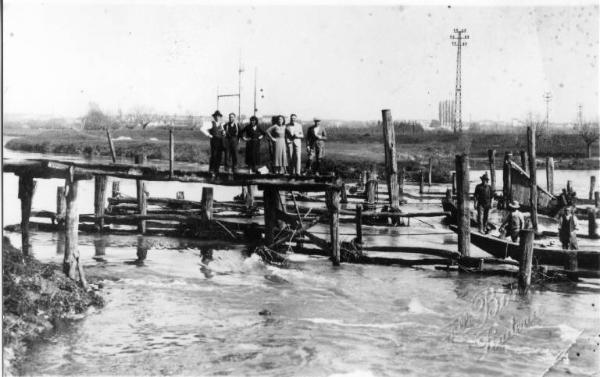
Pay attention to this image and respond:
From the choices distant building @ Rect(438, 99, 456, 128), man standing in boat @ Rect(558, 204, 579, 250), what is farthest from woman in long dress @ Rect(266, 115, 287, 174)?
distant building @ Rect(438, 99, 456, 128)

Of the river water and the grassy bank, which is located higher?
the grassy bank

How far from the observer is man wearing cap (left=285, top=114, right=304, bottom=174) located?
17.2m

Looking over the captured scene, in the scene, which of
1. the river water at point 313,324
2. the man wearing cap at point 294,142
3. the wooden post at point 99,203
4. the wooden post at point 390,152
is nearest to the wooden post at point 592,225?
the wooden post at point 390,152

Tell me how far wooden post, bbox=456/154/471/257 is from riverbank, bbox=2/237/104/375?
8.92m

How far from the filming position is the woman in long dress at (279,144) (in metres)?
17.1

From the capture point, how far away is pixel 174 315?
1344 cm

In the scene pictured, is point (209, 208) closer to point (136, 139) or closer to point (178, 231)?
point (178, 231)

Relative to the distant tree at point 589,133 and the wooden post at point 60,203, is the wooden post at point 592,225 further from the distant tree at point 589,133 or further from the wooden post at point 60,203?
the distant tree at point 589,133

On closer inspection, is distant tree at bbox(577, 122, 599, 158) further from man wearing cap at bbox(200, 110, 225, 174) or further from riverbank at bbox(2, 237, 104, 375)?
riverbank at bbox(2, 237, 104, 375)

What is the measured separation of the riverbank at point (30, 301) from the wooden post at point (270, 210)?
6262mm

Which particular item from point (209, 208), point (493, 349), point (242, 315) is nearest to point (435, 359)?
point (493, 349)

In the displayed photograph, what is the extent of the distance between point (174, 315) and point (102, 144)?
48.0 meters

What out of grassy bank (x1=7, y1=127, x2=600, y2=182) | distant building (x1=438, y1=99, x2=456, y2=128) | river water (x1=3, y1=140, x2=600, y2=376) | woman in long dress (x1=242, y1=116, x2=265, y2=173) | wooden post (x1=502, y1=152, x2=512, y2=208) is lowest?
river water (x1=3, y1=140, x2=600, y2=376)

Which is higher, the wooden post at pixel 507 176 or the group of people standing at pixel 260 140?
the group of people standing at pixel 260 140
